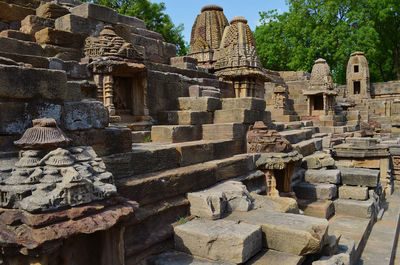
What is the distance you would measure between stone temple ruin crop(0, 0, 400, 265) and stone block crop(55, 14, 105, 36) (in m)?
0.03

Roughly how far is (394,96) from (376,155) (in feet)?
84.8

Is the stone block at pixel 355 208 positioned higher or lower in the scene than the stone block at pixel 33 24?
lower

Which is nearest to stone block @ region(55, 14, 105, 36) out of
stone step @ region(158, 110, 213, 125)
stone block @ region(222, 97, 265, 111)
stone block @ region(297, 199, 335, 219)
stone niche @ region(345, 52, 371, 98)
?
stone step @ region(158, 110, 213, 125)

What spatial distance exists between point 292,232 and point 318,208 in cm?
274

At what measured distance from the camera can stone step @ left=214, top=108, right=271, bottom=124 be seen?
20.6 ft

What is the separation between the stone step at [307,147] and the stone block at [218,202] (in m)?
3.51

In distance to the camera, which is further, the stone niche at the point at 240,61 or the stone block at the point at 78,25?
the stone niche at the point at 240,61

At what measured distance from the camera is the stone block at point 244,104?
21.5 ft

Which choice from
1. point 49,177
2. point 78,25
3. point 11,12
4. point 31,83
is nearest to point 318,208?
point 49,177

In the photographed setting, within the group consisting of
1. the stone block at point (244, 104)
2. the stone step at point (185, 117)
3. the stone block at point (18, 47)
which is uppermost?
the stone block at point (18, 47)

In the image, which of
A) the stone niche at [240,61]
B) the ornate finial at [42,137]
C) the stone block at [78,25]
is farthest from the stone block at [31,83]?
the stone niche at [240,61]

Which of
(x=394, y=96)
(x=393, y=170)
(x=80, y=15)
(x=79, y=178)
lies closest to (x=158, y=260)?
(x=79, y=178)

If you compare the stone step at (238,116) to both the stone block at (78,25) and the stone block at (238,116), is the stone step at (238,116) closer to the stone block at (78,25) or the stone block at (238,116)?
the stone block at (238,116)

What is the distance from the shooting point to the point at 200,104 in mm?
6875
